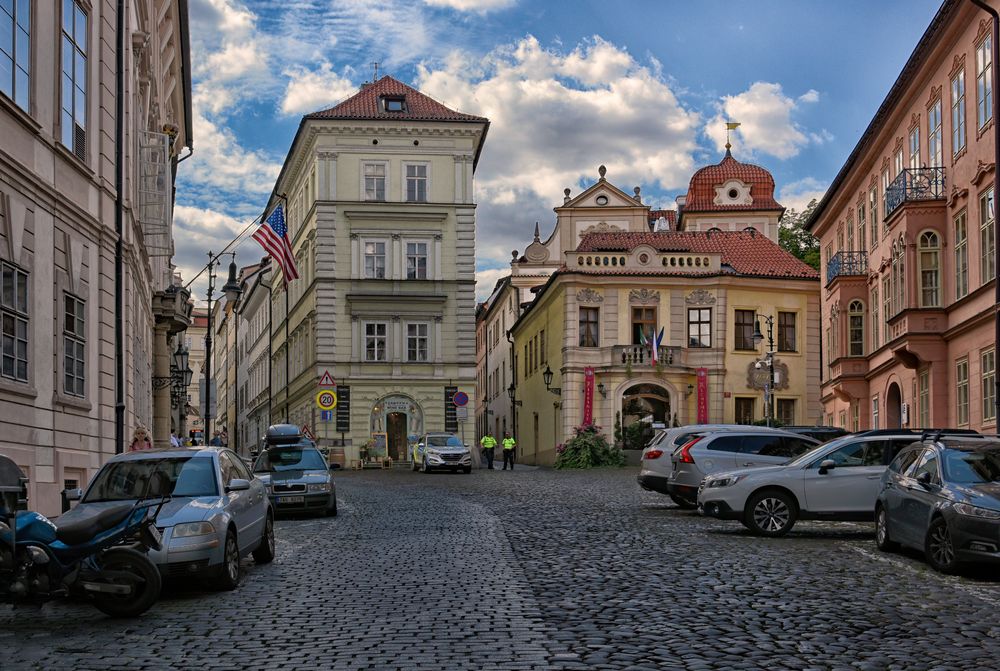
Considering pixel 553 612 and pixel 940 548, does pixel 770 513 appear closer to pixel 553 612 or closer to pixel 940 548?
pixel 940 548

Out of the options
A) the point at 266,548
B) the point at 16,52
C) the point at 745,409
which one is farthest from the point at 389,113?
the point at 266,548

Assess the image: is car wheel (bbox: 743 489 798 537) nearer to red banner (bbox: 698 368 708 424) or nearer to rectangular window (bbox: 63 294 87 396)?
rectangular window (bbox: 63 294 87 396)

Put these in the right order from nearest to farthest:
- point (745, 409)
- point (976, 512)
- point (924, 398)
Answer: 1. point (976, 512)
2. point (924, 398)
3. point (745, 409)

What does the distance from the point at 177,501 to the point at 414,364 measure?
47623 millimetres

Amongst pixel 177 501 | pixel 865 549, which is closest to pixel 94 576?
pixel 177 501

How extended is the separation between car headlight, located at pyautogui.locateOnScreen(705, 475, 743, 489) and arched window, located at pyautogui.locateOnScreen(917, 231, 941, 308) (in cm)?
1605

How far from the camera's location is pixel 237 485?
14172 mm

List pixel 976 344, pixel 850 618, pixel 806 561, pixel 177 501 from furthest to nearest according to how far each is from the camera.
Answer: pixel 976 344 → pixel 806 561 → pixel 177 501 → pixel 850 618

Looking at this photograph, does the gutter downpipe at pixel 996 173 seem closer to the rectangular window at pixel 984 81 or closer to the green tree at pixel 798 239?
the rectangular window at pixel 984 81

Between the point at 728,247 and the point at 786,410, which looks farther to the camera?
the point at 728,247

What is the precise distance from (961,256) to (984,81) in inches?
187

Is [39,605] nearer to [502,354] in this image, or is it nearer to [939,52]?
[939,52]

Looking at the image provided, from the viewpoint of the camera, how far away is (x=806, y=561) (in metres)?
15.6

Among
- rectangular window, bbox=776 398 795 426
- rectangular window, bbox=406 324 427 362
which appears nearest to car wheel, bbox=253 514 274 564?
rectangular window, bbox=406 324 427 362
